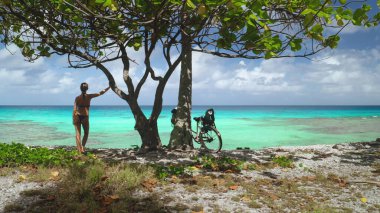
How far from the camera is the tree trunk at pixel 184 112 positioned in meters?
12.4

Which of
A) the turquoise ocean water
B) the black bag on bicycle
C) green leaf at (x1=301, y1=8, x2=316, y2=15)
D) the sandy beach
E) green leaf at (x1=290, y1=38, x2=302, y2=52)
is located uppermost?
green leaf at (x1=301, y1=8, x2=316, y2=15)

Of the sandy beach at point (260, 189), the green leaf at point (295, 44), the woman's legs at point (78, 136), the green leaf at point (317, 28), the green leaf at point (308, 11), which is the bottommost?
the sandy beach at point (260, 189)

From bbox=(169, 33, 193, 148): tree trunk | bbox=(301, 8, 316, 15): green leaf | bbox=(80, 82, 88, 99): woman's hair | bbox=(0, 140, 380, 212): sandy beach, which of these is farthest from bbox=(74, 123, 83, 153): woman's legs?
bbox=(301, 8, 316, 15): green leaf

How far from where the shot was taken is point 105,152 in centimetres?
1219

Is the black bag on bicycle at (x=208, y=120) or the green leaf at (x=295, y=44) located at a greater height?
the green leaf at (x=295, y=44)

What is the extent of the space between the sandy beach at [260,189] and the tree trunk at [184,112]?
7.01 ft

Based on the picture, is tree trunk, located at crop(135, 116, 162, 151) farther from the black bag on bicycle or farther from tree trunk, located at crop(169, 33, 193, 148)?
the black bag on bicycle

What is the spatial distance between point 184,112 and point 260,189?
590 cm

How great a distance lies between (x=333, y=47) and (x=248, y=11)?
8.54 feet

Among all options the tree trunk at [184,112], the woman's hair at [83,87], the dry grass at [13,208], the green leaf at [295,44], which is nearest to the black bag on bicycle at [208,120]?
the tree trunk at [184,112]

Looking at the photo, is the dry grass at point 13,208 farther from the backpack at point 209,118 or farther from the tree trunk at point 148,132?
the backpack at point 209,118

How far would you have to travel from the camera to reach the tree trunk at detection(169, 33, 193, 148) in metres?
12.4

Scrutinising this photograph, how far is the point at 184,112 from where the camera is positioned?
12484 millimetres

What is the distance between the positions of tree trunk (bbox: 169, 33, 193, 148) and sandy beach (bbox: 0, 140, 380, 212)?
2.14 m
